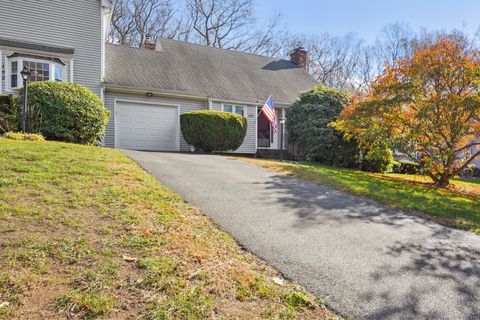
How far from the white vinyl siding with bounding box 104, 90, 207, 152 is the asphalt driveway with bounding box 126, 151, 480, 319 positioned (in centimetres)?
778

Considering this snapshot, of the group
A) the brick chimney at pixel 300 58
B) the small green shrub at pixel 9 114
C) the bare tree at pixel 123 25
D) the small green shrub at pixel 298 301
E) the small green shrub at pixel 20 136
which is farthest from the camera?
the bare tree at pixel 123 25

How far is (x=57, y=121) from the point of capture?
1020 cm

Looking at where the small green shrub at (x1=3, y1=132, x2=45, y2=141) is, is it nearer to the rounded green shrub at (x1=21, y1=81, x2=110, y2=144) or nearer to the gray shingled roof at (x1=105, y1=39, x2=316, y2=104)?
the rounded green shrub at (x1=21, y1=81, x2=110, y2=144)

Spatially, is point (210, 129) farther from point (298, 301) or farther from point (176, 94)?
point (298, 301)

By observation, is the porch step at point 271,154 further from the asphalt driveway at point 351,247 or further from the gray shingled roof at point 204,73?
the asphalt driveway at point 351,247

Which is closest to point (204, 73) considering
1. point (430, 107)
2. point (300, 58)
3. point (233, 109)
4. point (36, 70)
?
point (233, 109)

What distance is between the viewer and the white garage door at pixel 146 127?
1405 centimetres

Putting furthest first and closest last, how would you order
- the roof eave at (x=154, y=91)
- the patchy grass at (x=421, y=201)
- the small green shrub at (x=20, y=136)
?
the roof eave at (x=154, y=91), the small green shrub at (x=20, y=136), the patchy grass at (x=421, y=201)

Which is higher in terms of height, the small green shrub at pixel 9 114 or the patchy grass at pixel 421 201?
the small green shrub at pixel 9 114

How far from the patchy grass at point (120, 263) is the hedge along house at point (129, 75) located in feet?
31.4

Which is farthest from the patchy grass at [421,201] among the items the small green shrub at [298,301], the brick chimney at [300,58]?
the brick chimney at [300,58]

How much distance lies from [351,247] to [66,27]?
549 inches

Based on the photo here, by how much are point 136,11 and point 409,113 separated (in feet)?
83.8

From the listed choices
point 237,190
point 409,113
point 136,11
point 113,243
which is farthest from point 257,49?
point 113,243
